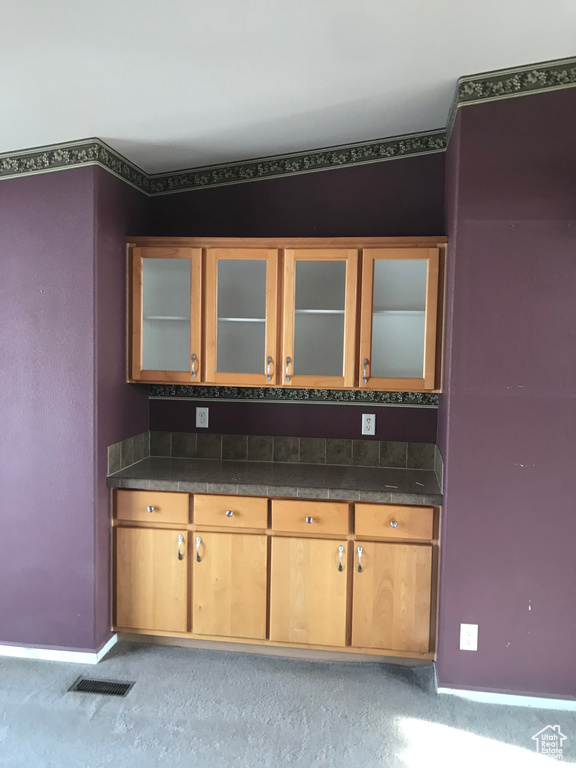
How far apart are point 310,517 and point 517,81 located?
6.74 ft

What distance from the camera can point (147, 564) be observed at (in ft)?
9.12

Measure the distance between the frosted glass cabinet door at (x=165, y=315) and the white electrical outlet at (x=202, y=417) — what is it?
1.31 ft

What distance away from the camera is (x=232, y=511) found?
2.70 m

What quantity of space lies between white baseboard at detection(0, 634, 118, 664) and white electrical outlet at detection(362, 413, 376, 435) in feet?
5.61

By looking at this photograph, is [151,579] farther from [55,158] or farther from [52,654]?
[55,158]

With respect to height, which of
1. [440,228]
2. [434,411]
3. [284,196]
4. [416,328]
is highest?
[284,196]

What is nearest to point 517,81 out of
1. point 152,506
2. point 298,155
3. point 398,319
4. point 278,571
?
point 398,319

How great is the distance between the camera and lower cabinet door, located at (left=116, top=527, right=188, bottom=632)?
275 cm

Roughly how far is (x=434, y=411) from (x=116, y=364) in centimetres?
169

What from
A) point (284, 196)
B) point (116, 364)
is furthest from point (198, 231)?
point (116, 364)

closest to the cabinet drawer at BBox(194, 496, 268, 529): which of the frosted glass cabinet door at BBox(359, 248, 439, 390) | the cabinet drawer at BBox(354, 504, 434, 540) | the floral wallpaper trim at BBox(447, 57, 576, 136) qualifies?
the cabinet drawer at BBox(354, 504, 434, 540)

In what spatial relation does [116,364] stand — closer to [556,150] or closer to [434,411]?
[434,411]

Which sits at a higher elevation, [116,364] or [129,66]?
[129,66]

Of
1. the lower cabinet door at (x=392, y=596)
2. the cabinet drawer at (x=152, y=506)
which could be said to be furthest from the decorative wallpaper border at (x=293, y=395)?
the lower cabinet door at (x=392, y=596)
